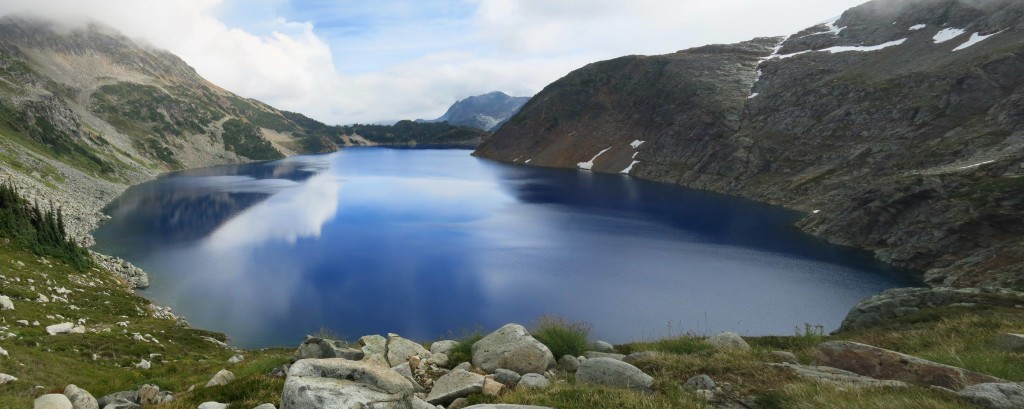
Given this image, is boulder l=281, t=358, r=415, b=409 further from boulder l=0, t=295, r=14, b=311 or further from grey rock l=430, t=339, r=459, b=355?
boulder l=0, t=295, r=14, b=311

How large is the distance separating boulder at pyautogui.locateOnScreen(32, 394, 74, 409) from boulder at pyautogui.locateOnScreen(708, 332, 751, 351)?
61.5 feet

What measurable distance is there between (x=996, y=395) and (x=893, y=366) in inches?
110

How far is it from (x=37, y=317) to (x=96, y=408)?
2008 centimetres

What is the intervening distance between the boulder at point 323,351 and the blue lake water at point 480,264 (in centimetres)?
2340

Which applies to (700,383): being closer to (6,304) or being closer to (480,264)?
(6,304)

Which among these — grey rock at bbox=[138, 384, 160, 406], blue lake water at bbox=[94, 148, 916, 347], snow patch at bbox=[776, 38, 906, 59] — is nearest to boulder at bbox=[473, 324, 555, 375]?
grey rock at bbox=[138, 384, 160, 406]

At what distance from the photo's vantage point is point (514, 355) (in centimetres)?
1397

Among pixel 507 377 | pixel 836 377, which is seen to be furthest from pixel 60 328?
pixel 836 377

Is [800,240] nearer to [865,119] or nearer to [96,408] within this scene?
[865,119]

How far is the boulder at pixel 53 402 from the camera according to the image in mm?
12348

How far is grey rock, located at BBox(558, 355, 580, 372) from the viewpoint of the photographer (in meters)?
14.3

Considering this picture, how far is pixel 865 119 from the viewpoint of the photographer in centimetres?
10625

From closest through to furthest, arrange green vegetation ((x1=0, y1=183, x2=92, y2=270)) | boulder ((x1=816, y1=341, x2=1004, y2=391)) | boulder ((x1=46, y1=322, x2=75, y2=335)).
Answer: boulder ((x1=816, y1=341, x2=1004, y2=391)), boulder ((x1=46, y1=322, x2=75, y2=335)), green vegetation ((x1=0, y1=183, x2=92, y2=270))

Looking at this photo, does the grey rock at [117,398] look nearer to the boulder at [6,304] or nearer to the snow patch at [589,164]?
the boulder at [6,304]
